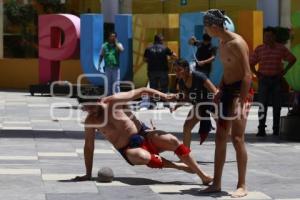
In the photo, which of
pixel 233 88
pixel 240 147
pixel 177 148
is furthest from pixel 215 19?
pixel 177 148

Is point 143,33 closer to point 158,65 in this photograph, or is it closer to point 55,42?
point 55,42

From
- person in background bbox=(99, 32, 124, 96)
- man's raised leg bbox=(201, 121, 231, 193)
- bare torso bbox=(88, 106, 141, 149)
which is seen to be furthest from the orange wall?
man's raised leg bbox=(201, 121, 231, 193)

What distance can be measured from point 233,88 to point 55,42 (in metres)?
15.8

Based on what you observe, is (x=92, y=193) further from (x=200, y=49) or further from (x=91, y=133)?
(x=200, y=49)

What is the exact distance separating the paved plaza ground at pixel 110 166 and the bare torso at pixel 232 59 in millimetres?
1198

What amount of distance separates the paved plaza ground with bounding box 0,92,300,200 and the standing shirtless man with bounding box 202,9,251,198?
1.39ft

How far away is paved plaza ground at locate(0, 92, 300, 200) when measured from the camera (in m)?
7.74

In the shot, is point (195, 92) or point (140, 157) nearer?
point (140, 157)

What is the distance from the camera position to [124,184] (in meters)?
8.27

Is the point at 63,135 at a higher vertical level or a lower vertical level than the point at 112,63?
lower

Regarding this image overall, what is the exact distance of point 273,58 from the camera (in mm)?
12977

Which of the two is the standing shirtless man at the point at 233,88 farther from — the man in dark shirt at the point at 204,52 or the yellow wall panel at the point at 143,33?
the yellow wall panel at the point at 143,33

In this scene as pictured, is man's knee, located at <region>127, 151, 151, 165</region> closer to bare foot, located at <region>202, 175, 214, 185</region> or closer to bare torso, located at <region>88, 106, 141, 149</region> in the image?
bare torso, located at <region>88, 106, 141, 149</region>

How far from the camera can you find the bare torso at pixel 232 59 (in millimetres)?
7598
